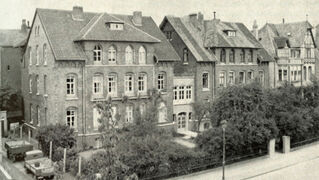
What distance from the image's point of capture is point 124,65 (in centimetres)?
3994

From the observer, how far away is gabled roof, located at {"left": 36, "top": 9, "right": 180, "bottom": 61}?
37.0 meters

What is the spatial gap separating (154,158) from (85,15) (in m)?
20.9

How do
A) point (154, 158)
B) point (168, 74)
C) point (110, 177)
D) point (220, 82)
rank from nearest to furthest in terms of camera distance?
point (110, 177), point (154, 158), point (168, 74), point (220, 82)

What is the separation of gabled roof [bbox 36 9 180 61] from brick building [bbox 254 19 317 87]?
22.8m

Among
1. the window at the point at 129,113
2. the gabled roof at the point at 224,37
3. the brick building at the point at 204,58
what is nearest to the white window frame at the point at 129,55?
the window at the point at 129,113

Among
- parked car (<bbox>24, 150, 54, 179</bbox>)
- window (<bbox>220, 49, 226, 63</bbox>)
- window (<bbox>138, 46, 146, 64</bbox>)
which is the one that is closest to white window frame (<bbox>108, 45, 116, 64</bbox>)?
window (<bbox>138, 46, 146, 64</bbox>)

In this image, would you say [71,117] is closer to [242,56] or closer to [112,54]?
[112,54]

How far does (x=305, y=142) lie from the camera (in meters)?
41.0

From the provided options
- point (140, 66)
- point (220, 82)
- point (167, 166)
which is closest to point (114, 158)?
point (167, 166)

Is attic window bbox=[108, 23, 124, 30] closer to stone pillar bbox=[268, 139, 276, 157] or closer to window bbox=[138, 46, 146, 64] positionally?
window bbox=[138, 46, 146, 64]

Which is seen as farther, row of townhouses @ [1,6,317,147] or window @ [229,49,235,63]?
window @ [229,49,235,63]

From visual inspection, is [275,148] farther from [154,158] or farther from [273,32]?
[273,32]

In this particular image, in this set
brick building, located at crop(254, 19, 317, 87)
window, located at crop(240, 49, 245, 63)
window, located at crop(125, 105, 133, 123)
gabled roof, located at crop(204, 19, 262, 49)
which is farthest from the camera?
brick building, located at crop(254, 19, 317, 87)

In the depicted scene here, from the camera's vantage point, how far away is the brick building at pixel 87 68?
121 feet
